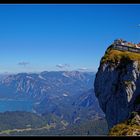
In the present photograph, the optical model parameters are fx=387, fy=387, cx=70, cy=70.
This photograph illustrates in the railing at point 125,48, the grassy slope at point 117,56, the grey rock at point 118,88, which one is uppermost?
the railing at point 125,48

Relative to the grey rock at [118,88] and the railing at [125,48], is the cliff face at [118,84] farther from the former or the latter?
the railing at [125,48]

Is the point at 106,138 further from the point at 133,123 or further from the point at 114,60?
the point at 114,60

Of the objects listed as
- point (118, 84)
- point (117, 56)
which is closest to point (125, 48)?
point (117, 56)

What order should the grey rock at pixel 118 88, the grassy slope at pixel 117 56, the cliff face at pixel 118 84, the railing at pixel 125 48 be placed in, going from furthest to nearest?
1. the railing at pixel 125 48
2. the grassy slope at pixel 117 56
3. the grey rock at pixel 118 88
4. the cliff face at pixel 118 84

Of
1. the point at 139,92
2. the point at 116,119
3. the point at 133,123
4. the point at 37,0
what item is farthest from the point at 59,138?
the point at 116,119

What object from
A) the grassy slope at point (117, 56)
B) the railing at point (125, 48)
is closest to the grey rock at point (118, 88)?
the grassy slope at point (117, 56)

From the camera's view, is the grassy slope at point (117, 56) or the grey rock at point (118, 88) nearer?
the grey rock at point (118, 88)

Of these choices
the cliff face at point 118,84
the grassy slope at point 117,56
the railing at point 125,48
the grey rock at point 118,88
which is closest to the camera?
the cliff face at point 118,84

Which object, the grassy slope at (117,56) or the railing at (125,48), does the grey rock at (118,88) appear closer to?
the grassy slope at (117,56)

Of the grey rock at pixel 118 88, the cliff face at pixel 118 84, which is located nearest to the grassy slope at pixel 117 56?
the cliff face at pixel 118 84

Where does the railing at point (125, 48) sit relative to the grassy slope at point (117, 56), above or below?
above
